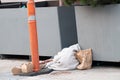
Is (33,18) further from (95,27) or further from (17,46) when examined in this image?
(17,46)

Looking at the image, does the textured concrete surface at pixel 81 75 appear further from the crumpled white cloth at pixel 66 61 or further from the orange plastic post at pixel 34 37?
the orange plastic post at pixel 34 37

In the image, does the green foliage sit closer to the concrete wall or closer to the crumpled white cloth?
the concrete wall

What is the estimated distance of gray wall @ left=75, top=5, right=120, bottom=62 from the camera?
7969 mm

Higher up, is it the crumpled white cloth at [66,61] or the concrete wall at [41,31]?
the concrete wall at [41,31]

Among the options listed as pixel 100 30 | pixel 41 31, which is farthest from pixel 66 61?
pixel 41 31

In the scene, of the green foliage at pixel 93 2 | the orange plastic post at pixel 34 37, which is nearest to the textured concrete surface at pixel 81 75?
the orange plastic post at pixel 34 37

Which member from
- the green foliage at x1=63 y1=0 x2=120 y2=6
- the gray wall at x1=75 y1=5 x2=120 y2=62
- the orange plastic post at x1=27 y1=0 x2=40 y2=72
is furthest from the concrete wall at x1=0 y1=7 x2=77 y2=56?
the orange plastic post at x1=27 y1=0 x2=40 y2=72

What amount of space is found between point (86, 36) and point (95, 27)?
299 millimetres

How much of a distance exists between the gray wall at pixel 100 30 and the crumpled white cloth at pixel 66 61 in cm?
31

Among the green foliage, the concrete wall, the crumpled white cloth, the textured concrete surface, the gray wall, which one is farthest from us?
the concrete wall

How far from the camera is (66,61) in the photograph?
8250mm

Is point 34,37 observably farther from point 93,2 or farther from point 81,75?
point 93,2

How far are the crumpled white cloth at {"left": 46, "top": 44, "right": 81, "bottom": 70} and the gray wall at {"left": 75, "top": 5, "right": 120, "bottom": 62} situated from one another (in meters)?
0.31

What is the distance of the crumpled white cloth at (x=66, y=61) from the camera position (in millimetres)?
8273
